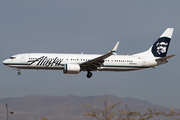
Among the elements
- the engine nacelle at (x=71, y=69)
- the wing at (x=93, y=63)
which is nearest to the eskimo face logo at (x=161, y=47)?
the wing at (x=93, y=63)

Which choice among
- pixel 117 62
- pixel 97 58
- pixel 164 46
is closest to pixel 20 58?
pixel 97 58

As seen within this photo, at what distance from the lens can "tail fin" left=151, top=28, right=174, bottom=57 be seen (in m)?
54.7

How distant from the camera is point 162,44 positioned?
56.3 metres

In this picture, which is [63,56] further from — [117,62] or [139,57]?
[139,57]

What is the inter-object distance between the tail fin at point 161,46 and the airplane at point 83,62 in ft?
4.74

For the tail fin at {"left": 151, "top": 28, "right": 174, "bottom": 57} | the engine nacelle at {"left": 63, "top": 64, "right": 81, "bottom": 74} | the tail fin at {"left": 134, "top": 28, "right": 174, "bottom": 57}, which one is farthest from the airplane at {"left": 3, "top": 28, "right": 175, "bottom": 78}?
the tail fin at {"left": 151, "top": 28, "right": 174, "bottom": 57}

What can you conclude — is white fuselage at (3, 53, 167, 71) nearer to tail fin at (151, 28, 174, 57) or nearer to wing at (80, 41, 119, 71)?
wing at (80, 41, 119, 71)

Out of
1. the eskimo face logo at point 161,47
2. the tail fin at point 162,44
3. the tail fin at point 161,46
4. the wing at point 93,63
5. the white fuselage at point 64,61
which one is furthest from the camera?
the eskimo face logo at point 161,47

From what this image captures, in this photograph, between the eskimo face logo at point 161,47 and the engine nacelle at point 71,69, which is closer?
the engine nacelle at point 71,69

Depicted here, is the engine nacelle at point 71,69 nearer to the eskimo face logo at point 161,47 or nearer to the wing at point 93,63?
the wing at point 93,63

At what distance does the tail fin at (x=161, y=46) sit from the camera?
53.9 metres

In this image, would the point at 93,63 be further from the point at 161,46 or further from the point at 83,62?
the point at 161,46

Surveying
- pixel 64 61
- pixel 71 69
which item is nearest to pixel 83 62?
pixel 71 69

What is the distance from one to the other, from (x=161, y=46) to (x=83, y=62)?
56.9ft
